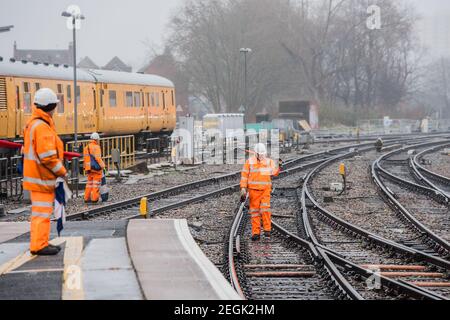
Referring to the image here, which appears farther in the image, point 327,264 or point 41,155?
point 327,264

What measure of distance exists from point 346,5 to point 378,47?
4.61 m

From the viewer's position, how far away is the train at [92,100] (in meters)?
23.6

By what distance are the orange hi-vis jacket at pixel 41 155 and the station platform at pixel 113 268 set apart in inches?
34.9

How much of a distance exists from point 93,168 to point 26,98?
23.5 ft

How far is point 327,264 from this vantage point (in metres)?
10.3

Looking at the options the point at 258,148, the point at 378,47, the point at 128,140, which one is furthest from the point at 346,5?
the point at 258,148

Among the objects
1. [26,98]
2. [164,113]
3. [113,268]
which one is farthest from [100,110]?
[113,268]

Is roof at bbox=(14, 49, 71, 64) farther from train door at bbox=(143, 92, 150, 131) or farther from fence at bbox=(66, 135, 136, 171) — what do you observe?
fence at bbox=(66, 135, 136, 171)

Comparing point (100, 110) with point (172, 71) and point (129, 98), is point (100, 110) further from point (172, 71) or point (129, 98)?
point (172, 71)

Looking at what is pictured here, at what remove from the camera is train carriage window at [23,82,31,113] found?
24.3 m

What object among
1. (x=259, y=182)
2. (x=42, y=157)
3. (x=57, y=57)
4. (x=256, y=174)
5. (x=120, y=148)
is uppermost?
(x=57, y=57)

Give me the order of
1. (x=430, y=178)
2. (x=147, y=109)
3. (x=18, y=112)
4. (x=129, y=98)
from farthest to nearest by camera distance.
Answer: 1. (x=147, y=109)
2. (x=129, y=98)
3. (x=430, y=178)
4. (x=18, y=112)

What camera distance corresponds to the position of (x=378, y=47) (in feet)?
229

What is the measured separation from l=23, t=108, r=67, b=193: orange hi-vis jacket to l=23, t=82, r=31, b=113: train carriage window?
1612 centimetres
